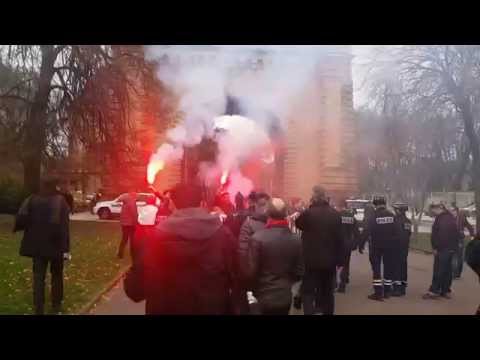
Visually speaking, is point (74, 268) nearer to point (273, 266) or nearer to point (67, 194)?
point (67, 194)

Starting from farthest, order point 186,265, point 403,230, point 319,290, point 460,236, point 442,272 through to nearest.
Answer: point 460,236, point 403,230, point 442,272, point 319,290, point 186,265

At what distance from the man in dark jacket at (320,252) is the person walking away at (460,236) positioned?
1887 millimetres

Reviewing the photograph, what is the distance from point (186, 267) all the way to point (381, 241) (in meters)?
4.36

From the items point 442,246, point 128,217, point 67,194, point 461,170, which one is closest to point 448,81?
point 461,170

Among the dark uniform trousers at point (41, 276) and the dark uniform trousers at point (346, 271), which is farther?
the dark uniform trousers at point (346, 271)

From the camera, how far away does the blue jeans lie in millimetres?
6586

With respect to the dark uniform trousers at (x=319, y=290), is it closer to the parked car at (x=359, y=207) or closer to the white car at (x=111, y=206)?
the parked car at (x=359, y=207)

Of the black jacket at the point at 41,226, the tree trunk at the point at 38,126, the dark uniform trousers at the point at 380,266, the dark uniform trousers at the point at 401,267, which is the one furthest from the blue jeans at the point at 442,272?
the tree trunk at the point at 38,126

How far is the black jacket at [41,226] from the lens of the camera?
5.54 metres

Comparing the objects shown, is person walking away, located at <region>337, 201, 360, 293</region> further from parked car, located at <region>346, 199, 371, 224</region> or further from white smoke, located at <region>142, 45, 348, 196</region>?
white smoke, located at <region>142, 45, 348, 196</region>

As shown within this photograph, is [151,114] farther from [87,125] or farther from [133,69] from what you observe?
[87,125]

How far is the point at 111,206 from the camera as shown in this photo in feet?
22.9

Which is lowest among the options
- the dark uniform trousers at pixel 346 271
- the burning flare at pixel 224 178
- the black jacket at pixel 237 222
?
the dark uniform trousers at pixel 346 271
